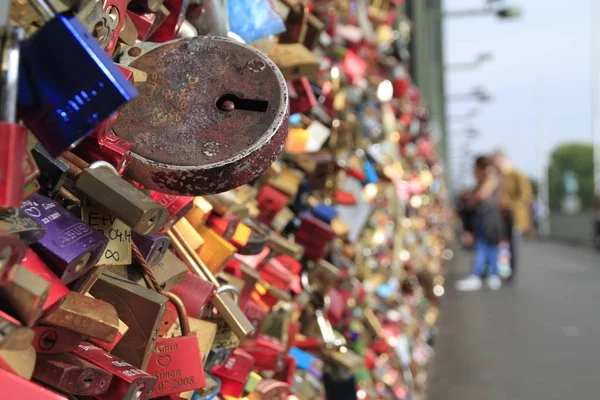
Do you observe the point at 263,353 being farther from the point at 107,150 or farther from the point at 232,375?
the point at 107,150

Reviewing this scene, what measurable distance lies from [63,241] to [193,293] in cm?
37

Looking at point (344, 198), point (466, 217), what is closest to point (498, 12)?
point (466, 217)

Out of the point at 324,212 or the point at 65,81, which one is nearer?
the point at 65,81

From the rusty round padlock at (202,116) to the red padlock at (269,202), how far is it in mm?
615

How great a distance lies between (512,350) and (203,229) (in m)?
3.34

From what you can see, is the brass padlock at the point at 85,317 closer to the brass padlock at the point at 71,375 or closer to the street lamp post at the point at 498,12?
the brass padlock at the point at 71,375

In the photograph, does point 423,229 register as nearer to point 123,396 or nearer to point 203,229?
point 203,229

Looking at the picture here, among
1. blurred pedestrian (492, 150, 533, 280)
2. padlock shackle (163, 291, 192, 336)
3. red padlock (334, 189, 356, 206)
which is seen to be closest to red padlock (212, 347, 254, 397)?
padlock shackle (163, 291, 192, 336)

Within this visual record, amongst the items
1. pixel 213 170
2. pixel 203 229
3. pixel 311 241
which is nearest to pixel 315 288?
pixel 311 241

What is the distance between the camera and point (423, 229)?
559 centimetres

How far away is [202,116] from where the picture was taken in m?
0.77

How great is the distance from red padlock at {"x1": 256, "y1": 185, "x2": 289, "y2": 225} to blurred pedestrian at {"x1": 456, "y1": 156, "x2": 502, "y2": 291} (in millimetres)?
6109

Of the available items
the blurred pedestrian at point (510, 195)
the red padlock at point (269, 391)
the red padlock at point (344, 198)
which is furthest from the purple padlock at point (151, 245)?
the blurred pedestrian at point (510, 195)

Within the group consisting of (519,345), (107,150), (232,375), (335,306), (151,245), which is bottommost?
(519,345)
